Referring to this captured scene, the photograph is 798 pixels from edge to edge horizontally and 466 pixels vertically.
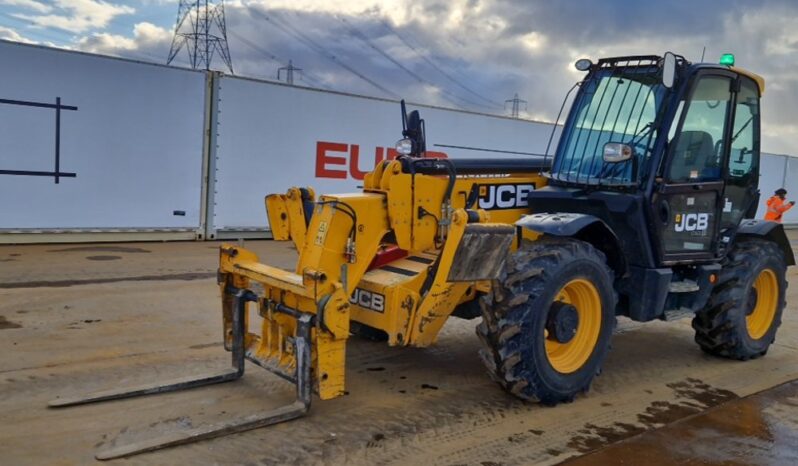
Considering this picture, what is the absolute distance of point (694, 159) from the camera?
5.54m

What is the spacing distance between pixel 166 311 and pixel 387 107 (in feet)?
30.0

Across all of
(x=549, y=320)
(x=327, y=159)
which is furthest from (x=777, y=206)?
(x=549, y=320)

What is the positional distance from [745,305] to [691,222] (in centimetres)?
107


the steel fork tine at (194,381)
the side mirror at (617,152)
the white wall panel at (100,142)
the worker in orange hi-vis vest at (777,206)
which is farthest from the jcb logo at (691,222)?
the worker in orange hi-vis vest at (777,206)

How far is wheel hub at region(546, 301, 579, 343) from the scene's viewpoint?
4.64m

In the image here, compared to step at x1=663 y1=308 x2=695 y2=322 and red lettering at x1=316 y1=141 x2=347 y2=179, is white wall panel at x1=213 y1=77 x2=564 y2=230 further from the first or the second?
step at x1=663 y1=308 x2=695 y2=322

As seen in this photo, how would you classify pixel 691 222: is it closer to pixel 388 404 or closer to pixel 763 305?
pixel 763 305

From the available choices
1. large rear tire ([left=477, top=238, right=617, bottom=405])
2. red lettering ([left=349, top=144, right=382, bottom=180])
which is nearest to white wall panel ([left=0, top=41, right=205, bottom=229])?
red lettering ([left=349, top=144, right=382, bottom=180])

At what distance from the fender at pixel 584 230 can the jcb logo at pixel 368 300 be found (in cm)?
113

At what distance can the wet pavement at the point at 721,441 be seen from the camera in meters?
3.96

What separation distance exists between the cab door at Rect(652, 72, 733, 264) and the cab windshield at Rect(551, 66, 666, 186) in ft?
0.68

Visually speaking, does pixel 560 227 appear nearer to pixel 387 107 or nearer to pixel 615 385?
pixel 615 385

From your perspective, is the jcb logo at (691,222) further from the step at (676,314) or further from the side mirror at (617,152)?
the side mirror at (617,152)

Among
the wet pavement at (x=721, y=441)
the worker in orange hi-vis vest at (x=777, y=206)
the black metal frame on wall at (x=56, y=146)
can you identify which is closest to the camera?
the wet pavement at (x=721, y=441)
